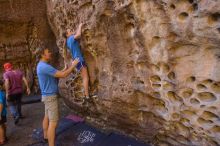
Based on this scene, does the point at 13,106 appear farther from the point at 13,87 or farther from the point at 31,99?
the point at 31,99

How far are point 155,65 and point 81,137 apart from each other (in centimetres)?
195

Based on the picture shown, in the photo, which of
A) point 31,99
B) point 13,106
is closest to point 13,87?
point 13,106

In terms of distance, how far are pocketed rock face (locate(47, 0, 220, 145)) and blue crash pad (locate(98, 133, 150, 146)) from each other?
Result: 0.14 metres

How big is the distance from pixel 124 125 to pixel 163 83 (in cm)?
129

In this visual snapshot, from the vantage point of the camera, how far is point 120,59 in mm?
4609

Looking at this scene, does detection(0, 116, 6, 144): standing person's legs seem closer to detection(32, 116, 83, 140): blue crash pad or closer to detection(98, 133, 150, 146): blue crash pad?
detection(32, 116, 83, 140): blue crash pad

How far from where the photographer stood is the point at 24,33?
788 centimetres

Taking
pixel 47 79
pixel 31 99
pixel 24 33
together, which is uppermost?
pixel 24 33

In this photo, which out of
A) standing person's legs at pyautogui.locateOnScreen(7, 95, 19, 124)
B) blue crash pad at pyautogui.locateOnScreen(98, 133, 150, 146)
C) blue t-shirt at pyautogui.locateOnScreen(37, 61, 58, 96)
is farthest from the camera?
standing person's legs at pyautogui.locateOnScreen(7, 95, 19, 124)

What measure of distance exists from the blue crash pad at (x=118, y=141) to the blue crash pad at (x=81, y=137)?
0.11 metres

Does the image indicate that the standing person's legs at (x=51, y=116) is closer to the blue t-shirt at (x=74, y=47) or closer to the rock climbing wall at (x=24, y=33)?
the blue t-shirt at (x=74, y=47)

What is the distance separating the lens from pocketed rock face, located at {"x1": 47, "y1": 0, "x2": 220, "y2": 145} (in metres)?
3.53

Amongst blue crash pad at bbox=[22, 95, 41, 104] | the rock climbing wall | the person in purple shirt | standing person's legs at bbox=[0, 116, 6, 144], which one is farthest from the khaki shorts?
the rock climbing wall

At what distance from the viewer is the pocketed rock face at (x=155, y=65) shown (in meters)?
3.53
